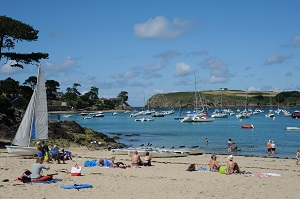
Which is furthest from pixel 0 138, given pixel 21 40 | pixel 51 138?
pixel 21 40

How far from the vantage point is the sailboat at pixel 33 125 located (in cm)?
2884

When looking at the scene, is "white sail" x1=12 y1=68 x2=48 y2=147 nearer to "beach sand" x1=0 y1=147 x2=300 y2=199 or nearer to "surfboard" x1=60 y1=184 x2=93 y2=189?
"beach sand" x1=0 y1=147 x2=300 y2=199

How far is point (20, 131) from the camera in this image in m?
29.2

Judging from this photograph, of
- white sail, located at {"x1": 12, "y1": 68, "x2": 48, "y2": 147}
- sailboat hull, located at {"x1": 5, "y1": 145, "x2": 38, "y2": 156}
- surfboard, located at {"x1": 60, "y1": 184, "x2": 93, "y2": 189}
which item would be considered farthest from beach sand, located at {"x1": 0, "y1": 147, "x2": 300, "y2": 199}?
white sail, located at {"x1": 12, "y1": 68, "x2": 48, "y2": 147}

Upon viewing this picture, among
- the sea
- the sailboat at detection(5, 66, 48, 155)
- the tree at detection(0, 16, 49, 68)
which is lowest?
the sea

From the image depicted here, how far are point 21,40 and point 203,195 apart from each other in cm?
2787

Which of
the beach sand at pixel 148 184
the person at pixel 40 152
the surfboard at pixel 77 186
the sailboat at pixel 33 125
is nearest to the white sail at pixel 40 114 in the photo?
the sailboat at pixel 33 125

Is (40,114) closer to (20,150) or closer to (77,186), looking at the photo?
(20,150)

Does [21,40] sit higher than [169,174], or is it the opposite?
[21,40]

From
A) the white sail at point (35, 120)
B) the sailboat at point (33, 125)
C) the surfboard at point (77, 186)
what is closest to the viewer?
the surfboard at point (77, 186)

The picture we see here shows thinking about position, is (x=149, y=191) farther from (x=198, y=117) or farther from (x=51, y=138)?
(x=198, y=117)

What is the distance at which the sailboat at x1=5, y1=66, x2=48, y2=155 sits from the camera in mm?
28844

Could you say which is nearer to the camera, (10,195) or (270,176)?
(10,195)

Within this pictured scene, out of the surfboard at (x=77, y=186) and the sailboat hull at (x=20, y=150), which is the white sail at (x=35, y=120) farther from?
the surfboard at (x=77, y=186)
